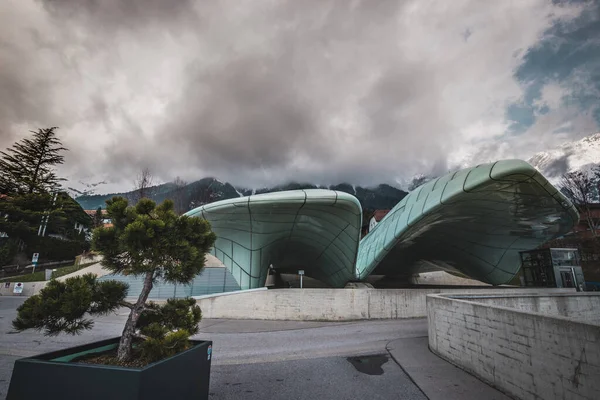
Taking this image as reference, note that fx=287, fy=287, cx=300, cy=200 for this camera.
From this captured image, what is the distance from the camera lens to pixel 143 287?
4066mm

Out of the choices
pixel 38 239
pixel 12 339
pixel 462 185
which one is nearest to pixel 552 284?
pixel 462 185

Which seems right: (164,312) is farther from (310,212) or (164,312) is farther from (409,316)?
(409,316)

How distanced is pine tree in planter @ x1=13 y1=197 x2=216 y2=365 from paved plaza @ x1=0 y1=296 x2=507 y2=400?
1.63ft

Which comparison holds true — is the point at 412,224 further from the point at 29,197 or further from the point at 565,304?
the point at 29,197

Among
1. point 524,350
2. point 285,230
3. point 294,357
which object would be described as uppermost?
point 285,230

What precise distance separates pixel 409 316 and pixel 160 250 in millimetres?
13129

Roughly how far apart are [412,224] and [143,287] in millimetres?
14175

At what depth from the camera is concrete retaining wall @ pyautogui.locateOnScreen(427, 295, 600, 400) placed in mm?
3359

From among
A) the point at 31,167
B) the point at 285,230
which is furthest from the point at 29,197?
the point at 285,230

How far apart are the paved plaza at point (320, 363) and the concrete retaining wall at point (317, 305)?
85.2 inches

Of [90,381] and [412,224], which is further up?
[412,224]

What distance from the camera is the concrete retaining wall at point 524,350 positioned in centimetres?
336

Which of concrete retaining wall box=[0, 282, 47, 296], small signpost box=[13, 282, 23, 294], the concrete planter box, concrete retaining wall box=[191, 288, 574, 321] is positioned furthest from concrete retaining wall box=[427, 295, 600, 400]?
small signpost box=[13, 282, 23, 294]

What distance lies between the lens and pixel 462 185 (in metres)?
13.6
